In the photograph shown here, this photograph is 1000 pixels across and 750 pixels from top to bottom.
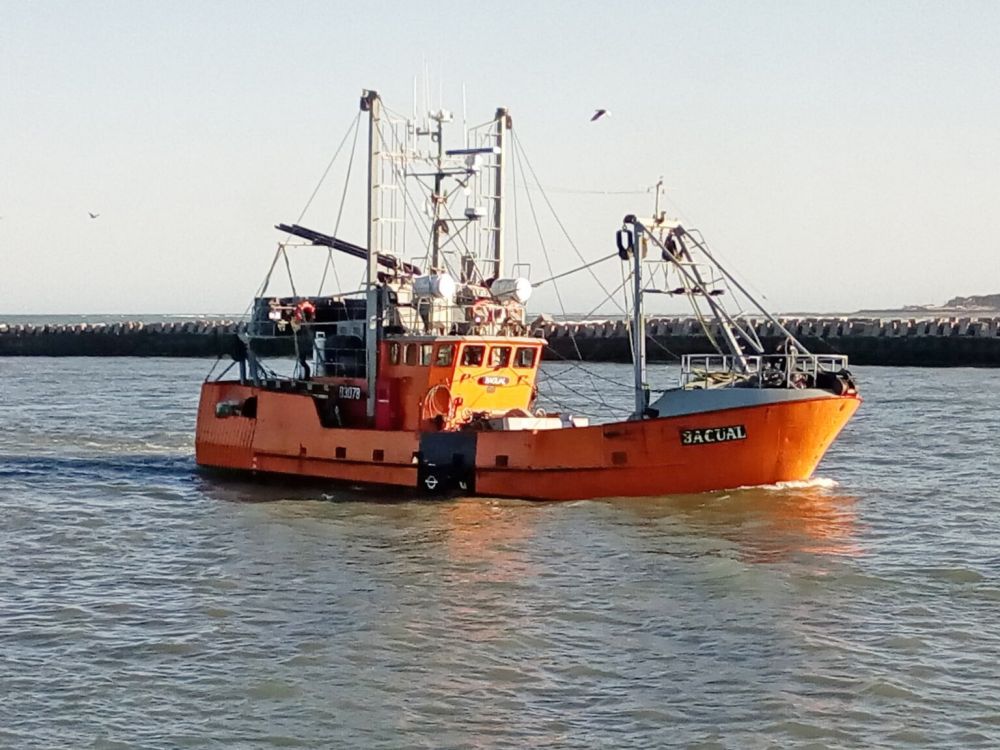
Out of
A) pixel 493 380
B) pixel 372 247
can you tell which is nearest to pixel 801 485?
pixel 493 380

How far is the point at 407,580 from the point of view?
1681cm

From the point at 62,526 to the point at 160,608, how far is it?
6.16m

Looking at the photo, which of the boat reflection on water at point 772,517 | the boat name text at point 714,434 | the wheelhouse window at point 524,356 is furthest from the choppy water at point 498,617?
the wheelhouse window at point 524,356

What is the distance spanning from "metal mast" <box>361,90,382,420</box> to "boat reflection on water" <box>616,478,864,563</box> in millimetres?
5270

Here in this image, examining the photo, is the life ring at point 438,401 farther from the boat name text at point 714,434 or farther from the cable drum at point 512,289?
the boat name text at point 714,434

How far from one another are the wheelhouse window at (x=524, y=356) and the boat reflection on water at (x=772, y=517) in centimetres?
393

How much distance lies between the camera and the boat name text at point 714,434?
70.8 ft

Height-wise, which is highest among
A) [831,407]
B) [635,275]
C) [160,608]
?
[635,275]

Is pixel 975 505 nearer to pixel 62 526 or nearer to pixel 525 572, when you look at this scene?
pixel 525 572

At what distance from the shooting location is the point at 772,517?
2070 cm

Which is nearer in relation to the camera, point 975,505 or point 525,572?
point 525,572

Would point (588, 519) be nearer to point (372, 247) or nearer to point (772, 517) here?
point (772, 517)

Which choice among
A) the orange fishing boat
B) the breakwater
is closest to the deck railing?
the orange fishing boat

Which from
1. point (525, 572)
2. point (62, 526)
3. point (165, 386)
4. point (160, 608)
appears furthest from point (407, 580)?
point (165, 386)
